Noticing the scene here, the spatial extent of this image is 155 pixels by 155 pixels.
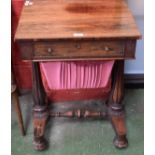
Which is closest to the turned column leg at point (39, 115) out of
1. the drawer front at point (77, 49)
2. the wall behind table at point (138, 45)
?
the drawer front at point (77, 49)

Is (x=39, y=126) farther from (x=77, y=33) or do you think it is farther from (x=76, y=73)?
(x=77, y=33)

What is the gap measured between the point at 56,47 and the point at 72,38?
84 mm

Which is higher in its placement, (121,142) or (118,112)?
(118,112)

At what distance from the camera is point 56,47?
1.21 m

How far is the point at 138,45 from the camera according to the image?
182 centimetres

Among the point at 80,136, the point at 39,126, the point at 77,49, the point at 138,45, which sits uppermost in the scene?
the point at 77,49

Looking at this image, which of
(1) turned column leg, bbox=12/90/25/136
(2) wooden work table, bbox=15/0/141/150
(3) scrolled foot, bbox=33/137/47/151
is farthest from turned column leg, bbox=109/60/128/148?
(1) turned column leg, bbox=12/90/25/136

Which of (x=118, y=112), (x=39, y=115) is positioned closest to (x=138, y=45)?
(x=118, y=112)

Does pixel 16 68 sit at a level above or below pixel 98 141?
above

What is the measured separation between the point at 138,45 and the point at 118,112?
18.4 inches
